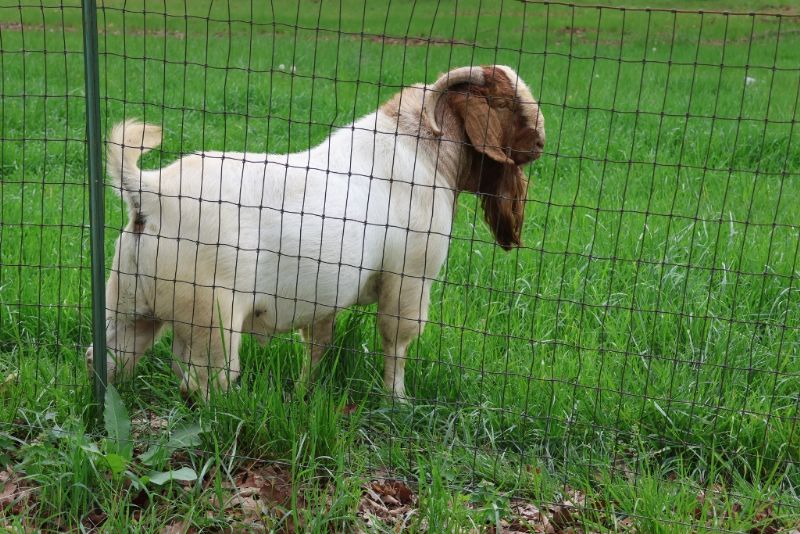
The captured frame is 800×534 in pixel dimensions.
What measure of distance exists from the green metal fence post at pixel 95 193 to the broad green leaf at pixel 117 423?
143mm

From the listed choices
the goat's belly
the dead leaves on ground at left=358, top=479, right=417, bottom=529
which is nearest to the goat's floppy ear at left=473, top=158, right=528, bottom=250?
the goat's belly

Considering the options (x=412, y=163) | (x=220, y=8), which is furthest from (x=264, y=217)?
(x=220, y=8)

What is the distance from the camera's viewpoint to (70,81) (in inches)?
394

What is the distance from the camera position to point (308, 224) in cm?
365

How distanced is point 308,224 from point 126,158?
2.40 ft

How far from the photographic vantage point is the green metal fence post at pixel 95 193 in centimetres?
340

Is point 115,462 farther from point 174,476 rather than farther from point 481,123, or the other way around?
point 481,123

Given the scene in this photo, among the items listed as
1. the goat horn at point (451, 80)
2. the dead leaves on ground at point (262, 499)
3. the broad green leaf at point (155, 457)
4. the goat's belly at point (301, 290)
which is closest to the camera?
the dead leaves on ground at point (262, 499)

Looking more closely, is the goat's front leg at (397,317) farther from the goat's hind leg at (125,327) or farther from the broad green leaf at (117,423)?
the broad green leaf at (117,423)

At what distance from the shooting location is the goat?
3.50 meters

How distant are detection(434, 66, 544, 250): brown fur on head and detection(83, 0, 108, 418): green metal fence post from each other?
4.72 feet

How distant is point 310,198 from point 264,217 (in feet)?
0.69

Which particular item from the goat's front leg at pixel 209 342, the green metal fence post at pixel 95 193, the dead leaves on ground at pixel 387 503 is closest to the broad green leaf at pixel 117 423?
the green metal fence post at pixel 95 193

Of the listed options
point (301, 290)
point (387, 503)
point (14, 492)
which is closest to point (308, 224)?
point (301, 290)
